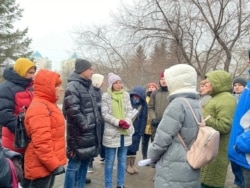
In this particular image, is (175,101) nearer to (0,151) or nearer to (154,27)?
(0,151)

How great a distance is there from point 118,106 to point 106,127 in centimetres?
36

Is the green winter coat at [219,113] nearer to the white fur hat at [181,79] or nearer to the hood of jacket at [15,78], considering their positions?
the white fur hat at [181,79]

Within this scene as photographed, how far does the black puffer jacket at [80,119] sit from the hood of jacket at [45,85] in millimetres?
640

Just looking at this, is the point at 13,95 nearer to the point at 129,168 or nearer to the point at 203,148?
the point at 203,148

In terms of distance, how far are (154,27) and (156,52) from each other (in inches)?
59.0

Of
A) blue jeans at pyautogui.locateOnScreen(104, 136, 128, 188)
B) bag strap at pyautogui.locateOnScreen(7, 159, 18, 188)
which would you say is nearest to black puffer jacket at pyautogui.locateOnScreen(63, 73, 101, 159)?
blue jeans at pyautogui.locateOnScreen(104, 136, 128, 188)

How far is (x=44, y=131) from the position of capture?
303 cm

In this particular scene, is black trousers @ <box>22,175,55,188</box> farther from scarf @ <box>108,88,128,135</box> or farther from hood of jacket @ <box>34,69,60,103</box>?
scarf @ <box>108,88,128,135</box>

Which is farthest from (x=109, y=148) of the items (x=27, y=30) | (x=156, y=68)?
(x=27, y=30)

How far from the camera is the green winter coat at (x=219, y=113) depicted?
362 centimetres

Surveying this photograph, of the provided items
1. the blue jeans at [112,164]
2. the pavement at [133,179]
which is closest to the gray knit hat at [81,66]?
the blue jeans at [112,164]

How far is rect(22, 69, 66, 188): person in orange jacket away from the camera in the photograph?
120 inches

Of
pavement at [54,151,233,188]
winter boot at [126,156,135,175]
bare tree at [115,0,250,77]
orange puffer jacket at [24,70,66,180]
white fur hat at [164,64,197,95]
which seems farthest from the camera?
bare tree at [115,0,250,77]

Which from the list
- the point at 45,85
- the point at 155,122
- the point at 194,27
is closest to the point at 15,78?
the point at 45,85
